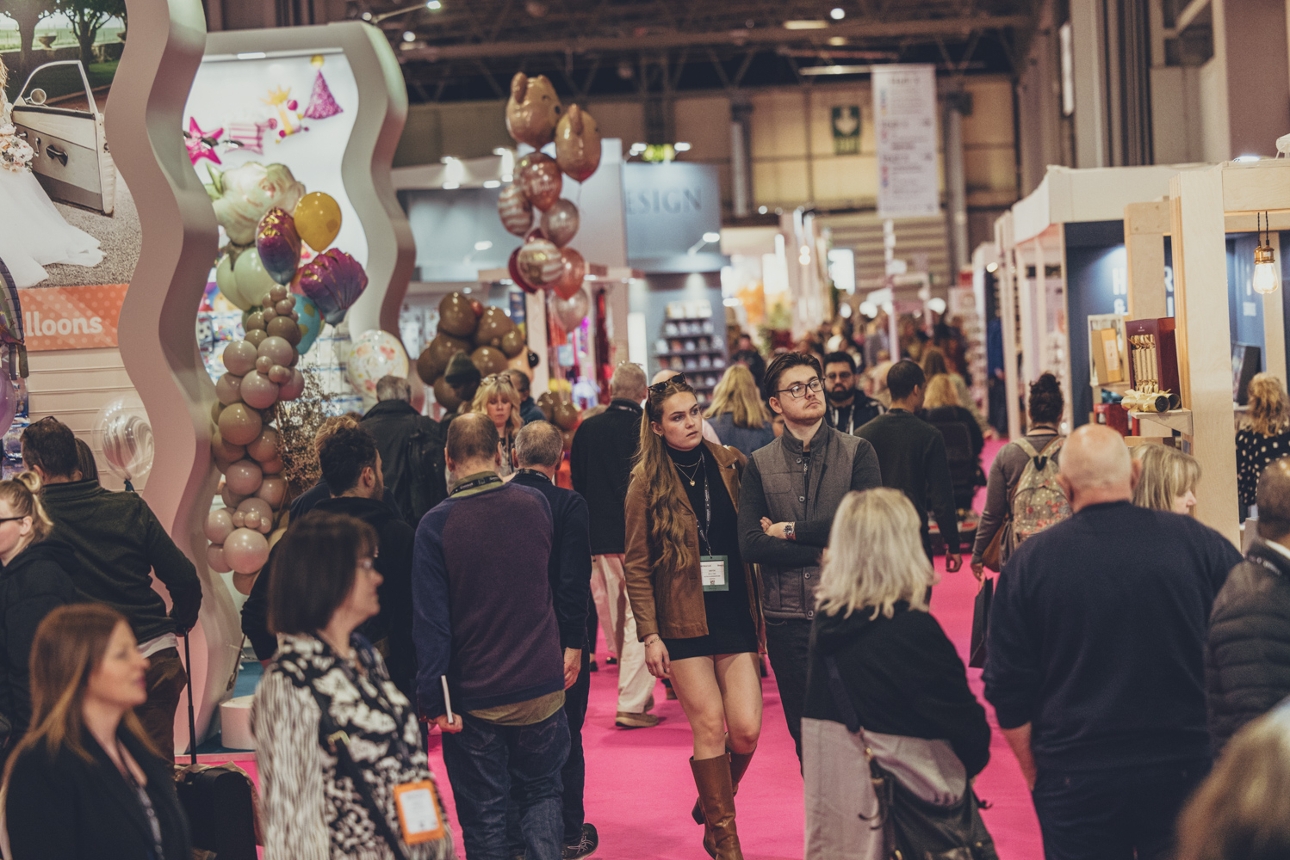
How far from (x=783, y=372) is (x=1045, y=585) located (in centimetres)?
135

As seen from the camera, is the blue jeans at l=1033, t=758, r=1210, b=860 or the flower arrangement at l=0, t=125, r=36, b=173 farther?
the flower arrangement at l=0, t=125, r=36, b=173

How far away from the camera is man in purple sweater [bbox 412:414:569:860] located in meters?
3.41

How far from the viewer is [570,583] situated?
12.5 ft

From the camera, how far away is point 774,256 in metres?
24.0

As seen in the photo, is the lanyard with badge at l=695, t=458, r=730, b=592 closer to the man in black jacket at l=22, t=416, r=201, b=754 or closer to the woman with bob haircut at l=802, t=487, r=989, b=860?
the woman with bob haircut at l=802, t=487, r=989, b=860

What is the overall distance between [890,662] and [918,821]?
34 centimetres

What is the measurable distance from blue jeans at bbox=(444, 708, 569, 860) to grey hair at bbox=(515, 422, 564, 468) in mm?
947

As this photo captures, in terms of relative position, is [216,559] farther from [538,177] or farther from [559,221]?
[559,221]

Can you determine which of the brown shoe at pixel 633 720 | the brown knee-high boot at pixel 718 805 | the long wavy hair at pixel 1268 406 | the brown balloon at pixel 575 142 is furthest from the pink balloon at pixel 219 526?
the long wavy hair at pixel 1268 406

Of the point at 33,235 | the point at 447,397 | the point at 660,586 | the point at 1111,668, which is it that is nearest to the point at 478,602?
the point at 660,586

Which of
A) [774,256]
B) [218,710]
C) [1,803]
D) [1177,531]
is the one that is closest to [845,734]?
[1177,531]

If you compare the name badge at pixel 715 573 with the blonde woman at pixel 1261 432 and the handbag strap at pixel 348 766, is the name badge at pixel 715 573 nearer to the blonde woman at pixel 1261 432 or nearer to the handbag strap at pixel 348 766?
the handbag strap at pixel 348 766

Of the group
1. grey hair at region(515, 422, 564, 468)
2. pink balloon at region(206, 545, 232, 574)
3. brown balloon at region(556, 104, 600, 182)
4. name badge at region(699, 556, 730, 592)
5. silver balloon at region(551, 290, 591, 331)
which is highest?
brown balloon at region(556, 104, 600, 182)

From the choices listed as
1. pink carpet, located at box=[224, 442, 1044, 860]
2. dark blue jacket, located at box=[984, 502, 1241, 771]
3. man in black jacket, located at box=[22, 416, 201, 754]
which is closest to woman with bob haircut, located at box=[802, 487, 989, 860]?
dark blue jacket, located at box=[984, 502, 1241, 771]
